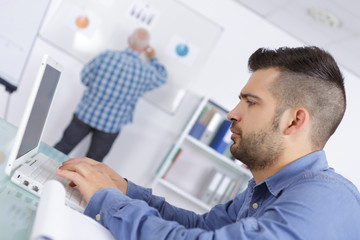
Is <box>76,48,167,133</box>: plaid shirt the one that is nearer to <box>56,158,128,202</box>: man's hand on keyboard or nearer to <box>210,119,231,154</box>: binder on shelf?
<box>210,119,231,154</box>: binder on shelf

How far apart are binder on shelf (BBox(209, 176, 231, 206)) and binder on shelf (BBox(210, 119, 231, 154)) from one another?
25 centimetres

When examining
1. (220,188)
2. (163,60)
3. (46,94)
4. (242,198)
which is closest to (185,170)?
(220,188)

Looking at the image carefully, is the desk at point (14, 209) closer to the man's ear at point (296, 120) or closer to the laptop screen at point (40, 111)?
the laptop screen at point (40, 111)

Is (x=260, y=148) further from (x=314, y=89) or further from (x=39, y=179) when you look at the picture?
(x=39, y=179)

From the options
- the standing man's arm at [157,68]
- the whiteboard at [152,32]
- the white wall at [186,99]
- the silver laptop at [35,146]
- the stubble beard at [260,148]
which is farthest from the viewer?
the white wall at [186,99]

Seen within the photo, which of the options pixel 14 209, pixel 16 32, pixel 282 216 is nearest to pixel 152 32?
pixel 16 32

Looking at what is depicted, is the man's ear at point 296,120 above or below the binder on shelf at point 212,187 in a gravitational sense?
above

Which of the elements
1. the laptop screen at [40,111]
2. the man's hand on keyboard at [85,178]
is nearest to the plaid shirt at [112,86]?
the laptop screen at [40,111]

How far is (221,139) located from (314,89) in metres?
2.13

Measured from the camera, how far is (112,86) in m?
2.80

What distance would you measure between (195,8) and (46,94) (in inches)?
98.2

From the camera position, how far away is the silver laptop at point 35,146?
3.14 ft

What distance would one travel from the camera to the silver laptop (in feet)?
3.14

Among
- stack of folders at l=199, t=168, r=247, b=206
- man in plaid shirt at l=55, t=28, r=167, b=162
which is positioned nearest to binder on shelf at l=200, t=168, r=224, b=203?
stack of folders at l=199, t=168, r=247, b=206
